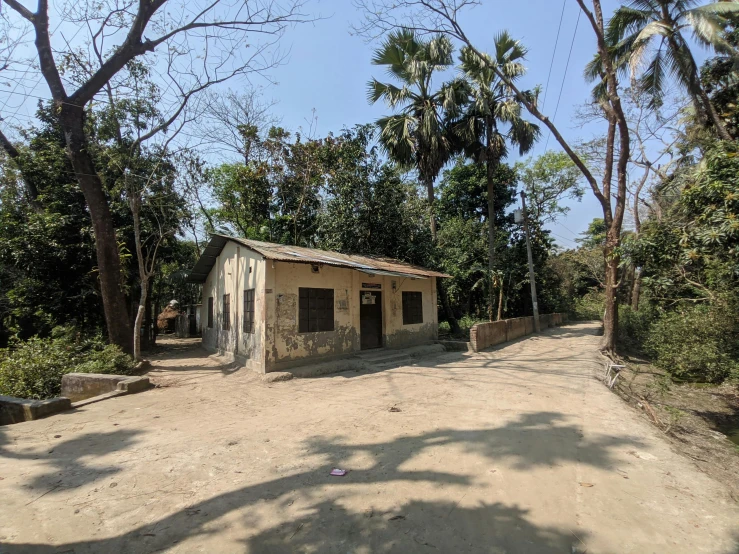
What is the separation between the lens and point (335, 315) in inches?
411

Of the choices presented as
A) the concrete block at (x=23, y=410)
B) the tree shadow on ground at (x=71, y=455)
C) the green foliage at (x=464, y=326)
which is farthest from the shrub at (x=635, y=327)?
the concrete block at (x=23, y=410)

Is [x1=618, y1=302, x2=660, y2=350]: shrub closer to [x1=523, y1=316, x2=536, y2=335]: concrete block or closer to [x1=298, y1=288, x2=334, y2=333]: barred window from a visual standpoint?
[x1=523, y1=316, x2=536, y2=335]: concrete block

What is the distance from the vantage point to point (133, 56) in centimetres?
1034

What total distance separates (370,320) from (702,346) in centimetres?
915

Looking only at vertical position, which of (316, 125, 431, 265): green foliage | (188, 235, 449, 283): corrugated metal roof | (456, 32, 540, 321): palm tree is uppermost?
(456, 32, 540, 321): palm tree

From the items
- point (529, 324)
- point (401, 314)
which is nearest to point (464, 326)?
point (529, 324)

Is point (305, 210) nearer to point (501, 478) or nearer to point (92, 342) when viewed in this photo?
point (92, 342)

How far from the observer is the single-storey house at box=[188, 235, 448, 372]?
9117mm

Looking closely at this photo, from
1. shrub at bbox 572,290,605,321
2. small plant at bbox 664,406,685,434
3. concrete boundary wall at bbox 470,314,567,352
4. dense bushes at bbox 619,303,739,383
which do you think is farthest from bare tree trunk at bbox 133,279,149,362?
shrub at bbox 572,290,605,321

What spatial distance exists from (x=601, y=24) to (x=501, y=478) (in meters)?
12.4

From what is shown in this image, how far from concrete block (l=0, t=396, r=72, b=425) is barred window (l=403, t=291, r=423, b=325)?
9.23 m

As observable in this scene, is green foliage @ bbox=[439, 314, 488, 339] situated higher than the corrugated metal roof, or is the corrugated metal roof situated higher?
the corrugated metal roof

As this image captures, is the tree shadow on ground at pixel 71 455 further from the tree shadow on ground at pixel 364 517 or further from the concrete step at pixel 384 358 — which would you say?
the concrete step at pixel 384 358

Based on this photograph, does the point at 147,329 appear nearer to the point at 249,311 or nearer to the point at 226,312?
the point at 226,312
